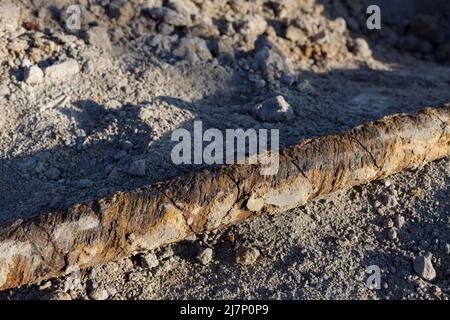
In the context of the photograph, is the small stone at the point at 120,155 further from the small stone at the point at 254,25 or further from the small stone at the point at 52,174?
the small stone at the point at 254,25

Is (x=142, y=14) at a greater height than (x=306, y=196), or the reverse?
(x=142, y=14)

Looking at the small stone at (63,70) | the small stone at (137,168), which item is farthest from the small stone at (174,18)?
the small stone at (137,168)

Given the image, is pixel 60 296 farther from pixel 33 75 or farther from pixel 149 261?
pixel 33 75

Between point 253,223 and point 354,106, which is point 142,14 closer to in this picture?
point 354,106

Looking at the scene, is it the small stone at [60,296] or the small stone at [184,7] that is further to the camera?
the small stone at [184,7]
